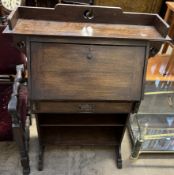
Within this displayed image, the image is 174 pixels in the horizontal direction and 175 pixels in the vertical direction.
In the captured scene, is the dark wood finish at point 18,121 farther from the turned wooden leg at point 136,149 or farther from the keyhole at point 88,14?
the turned wooden leg at point 136,149

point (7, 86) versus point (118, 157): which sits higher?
point (7, 86)

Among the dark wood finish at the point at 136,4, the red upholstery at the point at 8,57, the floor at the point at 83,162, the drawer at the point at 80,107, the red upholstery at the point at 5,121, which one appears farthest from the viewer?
the dark wood finish at the point at 136,4

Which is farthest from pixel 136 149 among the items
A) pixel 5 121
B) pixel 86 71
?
pixel 5 121

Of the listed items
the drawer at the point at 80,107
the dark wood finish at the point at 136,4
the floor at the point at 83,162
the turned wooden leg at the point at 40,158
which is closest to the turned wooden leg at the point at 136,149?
the floor at the point at 83,162

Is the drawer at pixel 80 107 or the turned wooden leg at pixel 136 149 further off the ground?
the drawer at pixel 80 107

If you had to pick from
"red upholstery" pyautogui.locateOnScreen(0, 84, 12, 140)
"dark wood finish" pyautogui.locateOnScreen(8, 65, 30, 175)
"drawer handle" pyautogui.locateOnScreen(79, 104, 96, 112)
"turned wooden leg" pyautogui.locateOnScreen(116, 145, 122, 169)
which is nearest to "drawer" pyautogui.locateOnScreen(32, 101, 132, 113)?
"drawer handle" pyautogui.locateOnScreen(79, 104, 96, 112)

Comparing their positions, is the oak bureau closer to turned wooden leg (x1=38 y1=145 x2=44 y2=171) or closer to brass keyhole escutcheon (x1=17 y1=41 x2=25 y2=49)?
brass keyhole escutcheon (x1=17 y1=41 x2=25 y2=49)

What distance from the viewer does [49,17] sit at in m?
1.13

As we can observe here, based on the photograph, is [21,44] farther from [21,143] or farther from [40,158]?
[40,158]

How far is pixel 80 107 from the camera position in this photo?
119 cm

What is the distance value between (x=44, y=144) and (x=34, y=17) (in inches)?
34.8

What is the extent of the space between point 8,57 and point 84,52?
2.11 ft

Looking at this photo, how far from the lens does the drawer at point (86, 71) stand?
41.9 inches

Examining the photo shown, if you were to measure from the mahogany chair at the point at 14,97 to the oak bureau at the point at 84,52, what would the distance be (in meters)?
0.12
